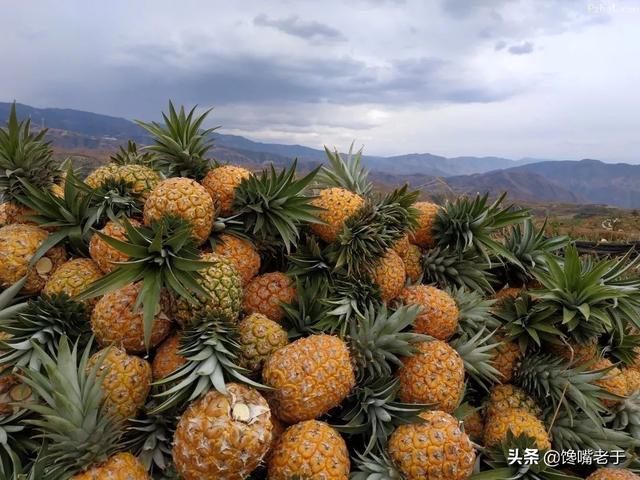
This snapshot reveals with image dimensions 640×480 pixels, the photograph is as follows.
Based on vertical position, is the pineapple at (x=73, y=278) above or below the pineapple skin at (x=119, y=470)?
above

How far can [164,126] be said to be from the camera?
400 centimetres

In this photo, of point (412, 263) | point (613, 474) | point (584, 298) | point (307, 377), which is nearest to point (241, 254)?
point (307, 377)

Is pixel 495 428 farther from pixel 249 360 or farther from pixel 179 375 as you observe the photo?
pixel 179 375

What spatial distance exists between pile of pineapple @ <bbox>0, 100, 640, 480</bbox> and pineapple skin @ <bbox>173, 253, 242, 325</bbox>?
0.02 metres

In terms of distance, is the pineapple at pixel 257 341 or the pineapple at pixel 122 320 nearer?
the pineapple at pixel 122 320

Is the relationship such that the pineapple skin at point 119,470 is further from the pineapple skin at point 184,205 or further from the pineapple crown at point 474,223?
the pineapple crown at point 474,223

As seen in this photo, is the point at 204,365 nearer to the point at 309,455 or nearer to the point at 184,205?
the point at 309,455

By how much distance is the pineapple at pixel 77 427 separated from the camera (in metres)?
2.50

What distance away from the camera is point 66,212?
339 centimetres

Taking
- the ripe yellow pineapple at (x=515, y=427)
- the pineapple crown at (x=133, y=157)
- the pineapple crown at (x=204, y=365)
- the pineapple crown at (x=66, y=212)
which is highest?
the pineapple crown at (x=133, y=157)

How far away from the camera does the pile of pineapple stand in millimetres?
2672

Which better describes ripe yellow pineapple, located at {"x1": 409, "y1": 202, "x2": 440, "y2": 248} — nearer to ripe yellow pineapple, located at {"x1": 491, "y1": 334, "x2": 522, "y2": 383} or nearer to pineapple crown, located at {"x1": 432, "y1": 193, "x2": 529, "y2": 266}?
pineapple crown, located at {"x1": 432, "y1": 193, "x2": 529, "y2": 266}

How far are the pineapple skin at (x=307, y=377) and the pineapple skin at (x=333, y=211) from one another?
1.02m

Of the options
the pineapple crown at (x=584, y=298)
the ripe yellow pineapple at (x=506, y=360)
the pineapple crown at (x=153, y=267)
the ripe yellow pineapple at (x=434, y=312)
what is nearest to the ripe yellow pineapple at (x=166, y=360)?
the pineapple crown at (x=153, y=267)
